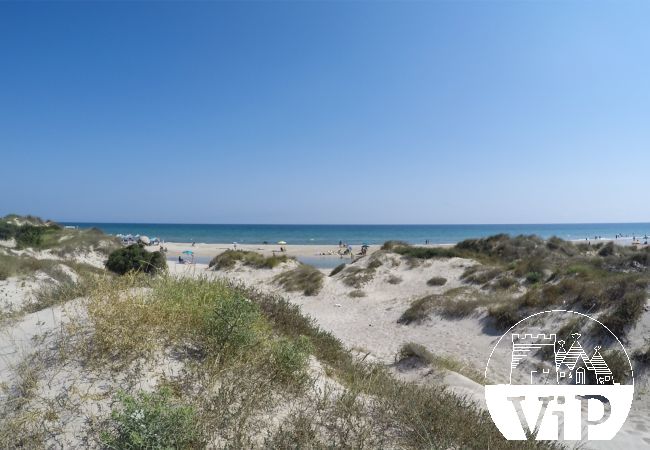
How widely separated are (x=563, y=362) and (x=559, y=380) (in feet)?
4.07

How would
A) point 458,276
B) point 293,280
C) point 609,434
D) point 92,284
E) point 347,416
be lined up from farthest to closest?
point 293,280 < point 458,276 < point 609,434 < point 92,284 < point 347,416

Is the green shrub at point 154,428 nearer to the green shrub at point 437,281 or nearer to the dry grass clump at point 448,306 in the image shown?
the dry grass clump at point 448,306

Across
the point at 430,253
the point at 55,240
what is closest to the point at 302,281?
the point at 430,253

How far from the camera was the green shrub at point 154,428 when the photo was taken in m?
2.63

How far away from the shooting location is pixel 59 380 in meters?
3.52

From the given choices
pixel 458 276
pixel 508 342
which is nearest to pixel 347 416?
pixel 508 342

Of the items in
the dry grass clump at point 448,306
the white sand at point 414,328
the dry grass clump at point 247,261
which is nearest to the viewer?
the white sand at point 414,328

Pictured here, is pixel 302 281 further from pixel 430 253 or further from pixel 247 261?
pixel 430 253

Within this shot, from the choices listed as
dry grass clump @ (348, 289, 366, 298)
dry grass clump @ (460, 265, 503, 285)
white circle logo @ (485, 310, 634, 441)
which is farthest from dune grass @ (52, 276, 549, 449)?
dry grass clump @ (348, 289, 366, 298)

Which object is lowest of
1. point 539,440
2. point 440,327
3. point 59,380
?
point 440,327

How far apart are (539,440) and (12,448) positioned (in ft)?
16.0

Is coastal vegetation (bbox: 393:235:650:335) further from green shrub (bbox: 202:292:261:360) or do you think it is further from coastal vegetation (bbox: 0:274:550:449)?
green shrub (bbox: 202:292:261:360)

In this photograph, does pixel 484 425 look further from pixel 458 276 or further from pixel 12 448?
pixel 458 276

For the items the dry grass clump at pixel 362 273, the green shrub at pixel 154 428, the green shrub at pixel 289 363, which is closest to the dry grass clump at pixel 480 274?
the dry grass clump at pixel 362 273
